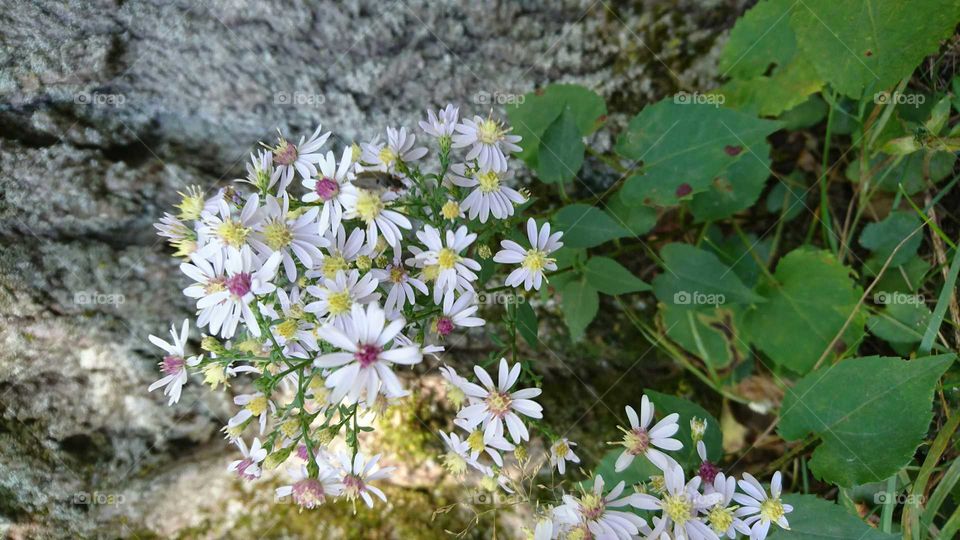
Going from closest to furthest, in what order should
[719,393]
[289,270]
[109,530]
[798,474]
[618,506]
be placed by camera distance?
1. [289,270]
2. [618,506]
3. [109,530]
4. [798,474]
5. [719,393]

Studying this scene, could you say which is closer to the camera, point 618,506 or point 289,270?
point 289,270

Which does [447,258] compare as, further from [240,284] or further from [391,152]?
[240,284]

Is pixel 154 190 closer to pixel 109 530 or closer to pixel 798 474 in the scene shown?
pixel 109 530

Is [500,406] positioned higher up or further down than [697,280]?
further down

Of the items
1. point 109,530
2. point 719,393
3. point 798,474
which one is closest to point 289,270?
point 109,530

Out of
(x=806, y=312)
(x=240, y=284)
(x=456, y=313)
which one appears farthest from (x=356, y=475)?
(x=806, y=312)

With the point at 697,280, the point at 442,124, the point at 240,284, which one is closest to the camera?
the point at 240,284

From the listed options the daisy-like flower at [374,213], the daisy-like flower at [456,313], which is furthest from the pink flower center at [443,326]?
the daisy-like flower at [374,213]

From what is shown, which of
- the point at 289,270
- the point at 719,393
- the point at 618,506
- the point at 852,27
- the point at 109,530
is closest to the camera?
the point at 289,270
